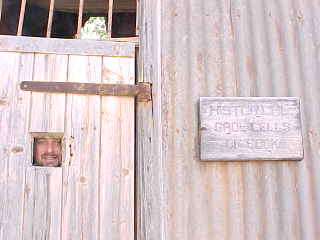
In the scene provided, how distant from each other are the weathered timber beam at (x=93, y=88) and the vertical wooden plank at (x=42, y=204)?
16.6 inches

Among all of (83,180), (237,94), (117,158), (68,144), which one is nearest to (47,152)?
(68,144)

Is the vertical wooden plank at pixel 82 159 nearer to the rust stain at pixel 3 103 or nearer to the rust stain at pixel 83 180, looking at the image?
the rust stain at pixel 83 180

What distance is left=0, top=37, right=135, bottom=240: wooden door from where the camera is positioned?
1.96m

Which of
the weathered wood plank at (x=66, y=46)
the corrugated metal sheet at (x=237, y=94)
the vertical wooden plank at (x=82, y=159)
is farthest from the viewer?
the weathered wood plank at (x=66, y=46)

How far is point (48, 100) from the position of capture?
2078 millimetres

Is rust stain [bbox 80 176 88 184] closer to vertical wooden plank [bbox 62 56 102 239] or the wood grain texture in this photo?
vertical wooden plank [bbox 62 56 102 239]

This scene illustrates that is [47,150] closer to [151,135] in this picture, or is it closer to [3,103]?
[3,103]

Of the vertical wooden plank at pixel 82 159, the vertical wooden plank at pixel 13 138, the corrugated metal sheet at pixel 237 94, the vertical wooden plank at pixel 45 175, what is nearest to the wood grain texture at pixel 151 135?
the corrugated metal sheet at pixel 237 94

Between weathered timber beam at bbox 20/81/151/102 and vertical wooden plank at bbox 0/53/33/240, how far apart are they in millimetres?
61

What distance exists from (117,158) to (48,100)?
0.48 metres

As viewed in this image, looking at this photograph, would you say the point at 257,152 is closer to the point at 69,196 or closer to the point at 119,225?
the point at 119,225

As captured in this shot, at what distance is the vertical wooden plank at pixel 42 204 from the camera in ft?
6.37

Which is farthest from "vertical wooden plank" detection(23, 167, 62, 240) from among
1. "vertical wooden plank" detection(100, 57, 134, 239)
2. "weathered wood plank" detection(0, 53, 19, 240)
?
"vertical wooden plank" detection(100, 57, 134, 239)

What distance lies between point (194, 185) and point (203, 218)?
6.3 inches
